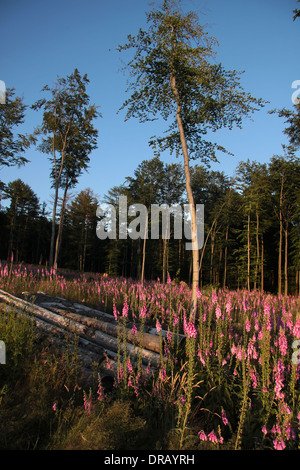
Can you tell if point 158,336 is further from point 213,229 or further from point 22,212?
point 22,212

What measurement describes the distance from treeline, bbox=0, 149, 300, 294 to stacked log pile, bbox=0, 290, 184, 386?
7.20m

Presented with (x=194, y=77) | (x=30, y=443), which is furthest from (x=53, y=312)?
(x=194, y=77)

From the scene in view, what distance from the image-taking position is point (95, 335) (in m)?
5.36

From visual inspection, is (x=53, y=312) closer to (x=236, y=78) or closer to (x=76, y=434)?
(x=76, y=434)

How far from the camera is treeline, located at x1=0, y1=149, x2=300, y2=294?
2336 centimetres

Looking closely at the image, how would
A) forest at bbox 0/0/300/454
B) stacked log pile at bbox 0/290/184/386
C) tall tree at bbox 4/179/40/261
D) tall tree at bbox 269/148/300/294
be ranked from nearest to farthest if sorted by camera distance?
forest at bbox 0/0/300/454, stacked log pile at bbox 0/290/184/386, tall tree at bbox 269/148/300/294, tall tree at bbox 4/179/40/261

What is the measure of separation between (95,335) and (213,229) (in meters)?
28.5

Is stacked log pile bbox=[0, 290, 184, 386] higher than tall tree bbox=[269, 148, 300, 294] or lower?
lower

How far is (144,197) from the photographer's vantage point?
3119 cm

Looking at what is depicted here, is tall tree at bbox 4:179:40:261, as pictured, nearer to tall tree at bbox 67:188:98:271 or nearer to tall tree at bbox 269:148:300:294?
tall tree at bbox 67:188:98:271

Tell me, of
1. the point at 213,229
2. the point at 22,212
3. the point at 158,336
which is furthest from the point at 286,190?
the point at 22,212

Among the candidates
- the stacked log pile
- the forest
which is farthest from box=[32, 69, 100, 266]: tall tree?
the stacked log pile

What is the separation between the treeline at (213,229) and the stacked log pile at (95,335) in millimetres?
7204

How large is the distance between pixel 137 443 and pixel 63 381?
1.44 meters
